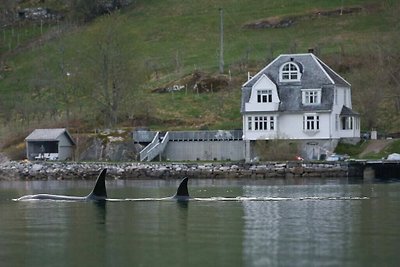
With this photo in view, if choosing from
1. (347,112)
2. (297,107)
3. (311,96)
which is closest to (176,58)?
(297,107)

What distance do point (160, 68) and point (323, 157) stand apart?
41.9m

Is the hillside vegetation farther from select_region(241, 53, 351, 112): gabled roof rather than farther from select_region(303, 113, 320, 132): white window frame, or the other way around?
select_region(303, 113, 320, 132): white window frame

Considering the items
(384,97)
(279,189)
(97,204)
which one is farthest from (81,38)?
(97,204)

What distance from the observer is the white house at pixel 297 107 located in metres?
89.3

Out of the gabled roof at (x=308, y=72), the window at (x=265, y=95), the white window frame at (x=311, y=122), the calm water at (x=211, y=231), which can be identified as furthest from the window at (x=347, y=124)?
the calm water at (x=211, y=231)

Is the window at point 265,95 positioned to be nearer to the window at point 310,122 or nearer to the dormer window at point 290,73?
the dormer window at point 290,73

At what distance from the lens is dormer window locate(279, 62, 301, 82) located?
90.3 meters

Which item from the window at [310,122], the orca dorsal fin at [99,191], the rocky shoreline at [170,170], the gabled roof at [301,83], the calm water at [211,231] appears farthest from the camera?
the gabled roof at [301,83]

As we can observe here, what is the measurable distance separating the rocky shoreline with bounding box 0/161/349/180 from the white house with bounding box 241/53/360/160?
7.11 m

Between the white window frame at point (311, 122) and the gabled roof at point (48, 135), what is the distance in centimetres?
2000

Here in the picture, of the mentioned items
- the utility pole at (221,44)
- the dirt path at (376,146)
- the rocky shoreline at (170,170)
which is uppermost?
the utility pole at (221,44)

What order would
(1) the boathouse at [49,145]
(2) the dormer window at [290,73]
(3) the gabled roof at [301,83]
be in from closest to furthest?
(3) the gabled roof at [301,83]
(2) the dormer window at [290,73]
(1) the boathouse at [49,145]

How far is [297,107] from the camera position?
9000 cm

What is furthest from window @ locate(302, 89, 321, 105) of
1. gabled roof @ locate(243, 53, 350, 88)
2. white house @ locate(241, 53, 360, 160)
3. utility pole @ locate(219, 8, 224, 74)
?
utility pole @ locate(219, 8, 224, 74)
